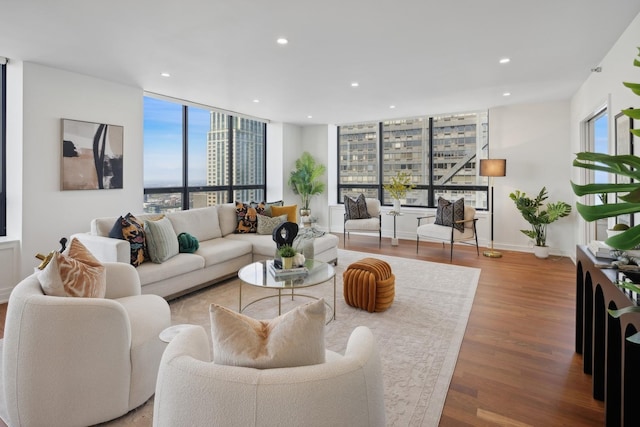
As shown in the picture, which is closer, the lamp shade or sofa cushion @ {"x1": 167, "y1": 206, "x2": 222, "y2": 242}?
sofa cushion @ {"x1": 167, "y1": 206, "x2": 222, "y2": 242}

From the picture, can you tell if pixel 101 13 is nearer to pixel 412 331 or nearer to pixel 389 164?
pixel 412 331

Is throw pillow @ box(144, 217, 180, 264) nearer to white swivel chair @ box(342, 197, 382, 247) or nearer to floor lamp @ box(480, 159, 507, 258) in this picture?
white swivel chair @ box(342, 197, 382, 247)

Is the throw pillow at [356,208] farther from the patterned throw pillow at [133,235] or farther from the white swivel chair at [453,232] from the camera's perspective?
the patterned throw pillow at [133,235]

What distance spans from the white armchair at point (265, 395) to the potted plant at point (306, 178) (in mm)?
7016

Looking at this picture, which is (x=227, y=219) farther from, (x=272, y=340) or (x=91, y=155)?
(x=272, y=340)

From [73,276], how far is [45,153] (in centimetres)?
304

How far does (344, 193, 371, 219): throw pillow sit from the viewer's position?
705cm

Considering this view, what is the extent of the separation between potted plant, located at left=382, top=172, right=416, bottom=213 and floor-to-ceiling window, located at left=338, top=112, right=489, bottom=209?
0.12 m

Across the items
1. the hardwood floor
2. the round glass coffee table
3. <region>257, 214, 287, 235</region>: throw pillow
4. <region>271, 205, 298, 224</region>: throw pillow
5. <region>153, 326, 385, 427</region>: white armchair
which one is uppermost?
<region>271, 205, 298, 224</region>: throw pillow

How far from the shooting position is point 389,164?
809 cm

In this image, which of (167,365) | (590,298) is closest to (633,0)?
(590,298)

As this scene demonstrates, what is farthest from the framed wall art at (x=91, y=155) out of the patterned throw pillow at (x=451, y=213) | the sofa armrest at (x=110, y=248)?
the patterned throw pillow at (x=451, y=213)

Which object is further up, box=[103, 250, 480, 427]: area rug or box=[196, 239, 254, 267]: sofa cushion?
box=[196, 239, 254, 267]: sofa cushion

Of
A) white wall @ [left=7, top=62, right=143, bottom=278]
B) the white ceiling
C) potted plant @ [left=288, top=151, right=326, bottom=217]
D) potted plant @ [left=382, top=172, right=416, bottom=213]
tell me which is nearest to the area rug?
white wall @ [left=7, top=62, right=143, bottom=278]
